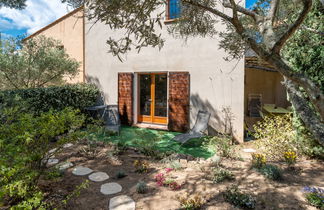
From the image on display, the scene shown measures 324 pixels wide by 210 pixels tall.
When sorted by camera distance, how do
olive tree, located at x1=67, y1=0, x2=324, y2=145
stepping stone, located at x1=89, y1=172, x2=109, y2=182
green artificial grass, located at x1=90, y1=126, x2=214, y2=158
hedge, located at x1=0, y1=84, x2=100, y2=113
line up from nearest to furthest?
olive tree, located at x1=67, y1=0, x2=324, y2=145 < stepping stone, located at x1=89, y1=172, x2=109, y2=182 < green artificial grass, located at x1=90, y1=126, x2=214, y2=158 < hedge, located at x1=0, y1=84, x2=100, y2=113

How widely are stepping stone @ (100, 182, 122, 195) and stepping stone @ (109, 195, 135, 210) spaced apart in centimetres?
23

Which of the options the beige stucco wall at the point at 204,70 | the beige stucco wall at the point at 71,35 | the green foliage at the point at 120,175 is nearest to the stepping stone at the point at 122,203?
the green foliage at the point at 120,175

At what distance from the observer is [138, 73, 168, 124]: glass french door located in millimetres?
8414

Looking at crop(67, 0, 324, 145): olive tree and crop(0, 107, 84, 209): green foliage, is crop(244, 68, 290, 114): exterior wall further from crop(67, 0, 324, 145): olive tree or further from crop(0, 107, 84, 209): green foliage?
crop(0, 107, 84, 209): green foliage

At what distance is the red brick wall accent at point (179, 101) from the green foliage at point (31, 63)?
4.96 metres

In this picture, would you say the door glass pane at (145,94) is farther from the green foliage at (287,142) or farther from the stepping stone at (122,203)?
the stepping stone at (122,203)

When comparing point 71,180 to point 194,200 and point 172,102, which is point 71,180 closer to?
point 194,200

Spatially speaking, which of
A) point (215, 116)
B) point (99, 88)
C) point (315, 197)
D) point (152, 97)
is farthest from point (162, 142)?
point (99, 88)

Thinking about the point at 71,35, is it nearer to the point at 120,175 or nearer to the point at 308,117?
the point at 120,175

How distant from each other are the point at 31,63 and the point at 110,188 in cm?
697

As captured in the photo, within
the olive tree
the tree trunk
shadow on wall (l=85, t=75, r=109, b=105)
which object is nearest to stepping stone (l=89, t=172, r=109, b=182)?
the olive tree

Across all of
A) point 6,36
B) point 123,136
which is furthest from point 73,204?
point 6,36

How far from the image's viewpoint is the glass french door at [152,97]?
8414 millimetres

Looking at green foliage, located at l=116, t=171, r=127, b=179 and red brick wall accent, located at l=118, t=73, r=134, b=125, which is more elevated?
red brick wall accent, located at l=118, t=73, r=134, b=125
